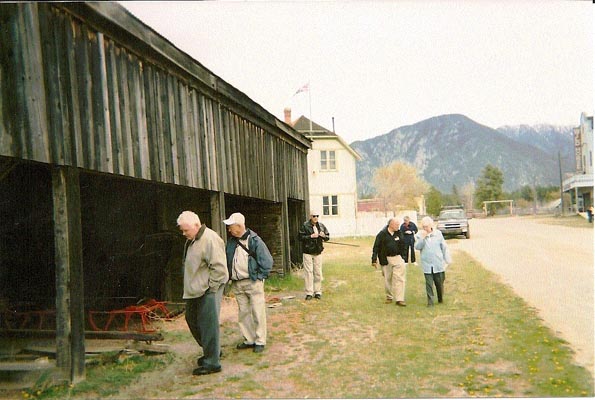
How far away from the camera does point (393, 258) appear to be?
10.5m

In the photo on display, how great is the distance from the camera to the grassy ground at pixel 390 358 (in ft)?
17.2

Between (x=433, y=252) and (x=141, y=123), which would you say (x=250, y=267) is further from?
(x=433, y=252)

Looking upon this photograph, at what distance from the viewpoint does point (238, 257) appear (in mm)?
7230

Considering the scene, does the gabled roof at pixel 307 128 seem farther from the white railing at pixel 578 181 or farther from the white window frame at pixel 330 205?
the white railing at pixel 578 181

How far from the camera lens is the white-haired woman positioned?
992cm

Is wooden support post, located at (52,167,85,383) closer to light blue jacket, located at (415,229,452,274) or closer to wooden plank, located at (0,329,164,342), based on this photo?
wooden plank, located at (0,329,164,342)

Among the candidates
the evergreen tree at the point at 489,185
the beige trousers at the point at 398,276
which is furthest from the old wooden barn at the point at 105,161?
the evergreen tree at the point at 489,185

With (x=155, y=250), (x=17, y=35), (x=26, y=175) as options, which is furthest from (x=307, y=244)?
(x=17, y=35)

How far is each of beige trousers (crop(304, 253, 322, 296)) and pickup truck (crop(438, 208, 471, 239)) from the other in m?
16.2

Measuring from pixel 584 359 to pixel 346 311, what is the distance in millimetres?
4905

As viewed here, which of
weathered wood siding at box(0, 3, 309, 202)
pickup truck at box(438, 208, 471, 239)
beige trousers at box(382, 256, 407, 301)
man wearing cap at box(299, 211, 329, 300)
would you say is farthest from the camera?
pickup truck at box(438, 208, 471, 239)

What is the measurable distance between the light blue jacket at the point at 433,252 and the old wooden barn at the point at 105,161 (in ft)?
13.8

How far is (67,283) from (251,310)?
2767 mm

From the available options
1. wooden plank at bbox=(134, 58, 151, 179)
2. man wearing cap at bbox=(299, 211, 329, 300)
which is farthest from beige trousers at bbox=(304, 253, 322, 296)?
wooden plank at bbox=(134, 58, 151, 179)
